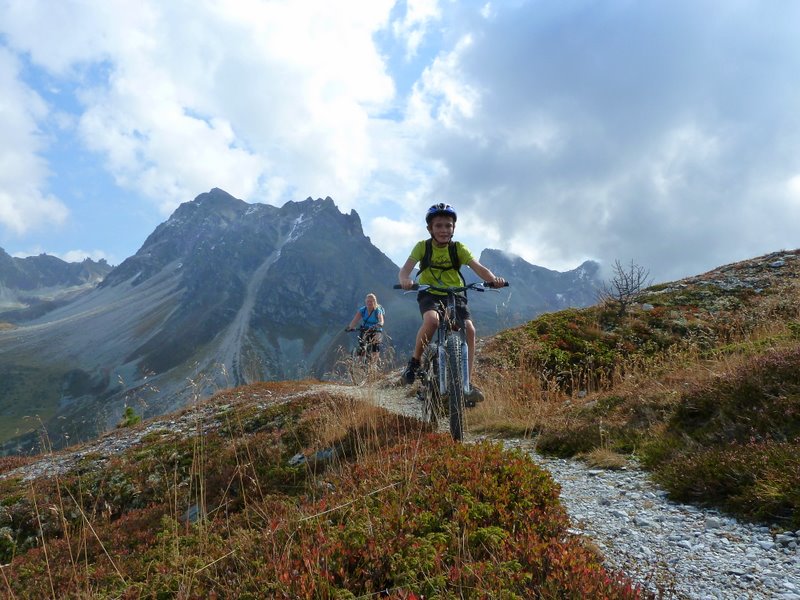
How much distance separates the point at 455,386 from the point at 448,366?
34 cm

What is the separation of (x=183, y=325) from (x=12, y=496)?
20961cm

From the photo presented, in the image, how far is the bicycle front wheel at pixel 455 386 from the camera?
606 centimetres

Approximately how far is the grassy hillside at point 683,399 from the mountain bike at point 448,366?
1.32 m

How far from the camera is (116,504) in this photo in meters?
8.30

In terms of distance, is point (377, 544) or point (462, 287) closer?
point (377, 544)

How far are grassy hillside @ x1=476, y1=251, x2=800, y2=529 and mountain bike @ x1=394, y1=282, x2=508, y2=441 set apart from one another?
4.32 ft

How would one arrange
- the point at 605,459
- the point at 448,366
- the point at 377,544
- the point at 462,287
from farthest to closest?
the point at 462,287
the point at 448,366
the point at 605,459
the point at 377,544

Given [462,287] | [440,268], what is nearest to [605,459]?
[462,287]

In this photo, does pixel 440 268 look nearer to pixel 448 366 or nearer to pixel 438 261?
pixel 438 261

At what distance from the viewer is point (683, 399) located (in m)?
5.80

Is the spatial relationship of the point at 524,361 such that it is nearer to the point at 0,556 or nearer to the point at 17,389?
the point at 0,556

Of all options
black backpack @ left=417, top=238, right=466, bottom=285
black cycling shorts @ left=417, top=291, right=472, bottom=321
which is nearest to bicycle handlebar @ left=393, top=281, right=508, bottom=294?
black cycling shorts @ left=417, top=291, right=472, bottom=321

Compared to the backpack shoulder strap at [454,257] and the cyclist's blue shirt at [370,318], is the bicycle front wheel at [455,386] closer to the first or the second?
the backpack shoulder strap at [454,257]

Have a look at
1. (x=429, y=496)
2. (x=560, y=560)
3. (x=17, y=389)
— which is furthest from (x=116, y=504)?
(x=17, y=389)
